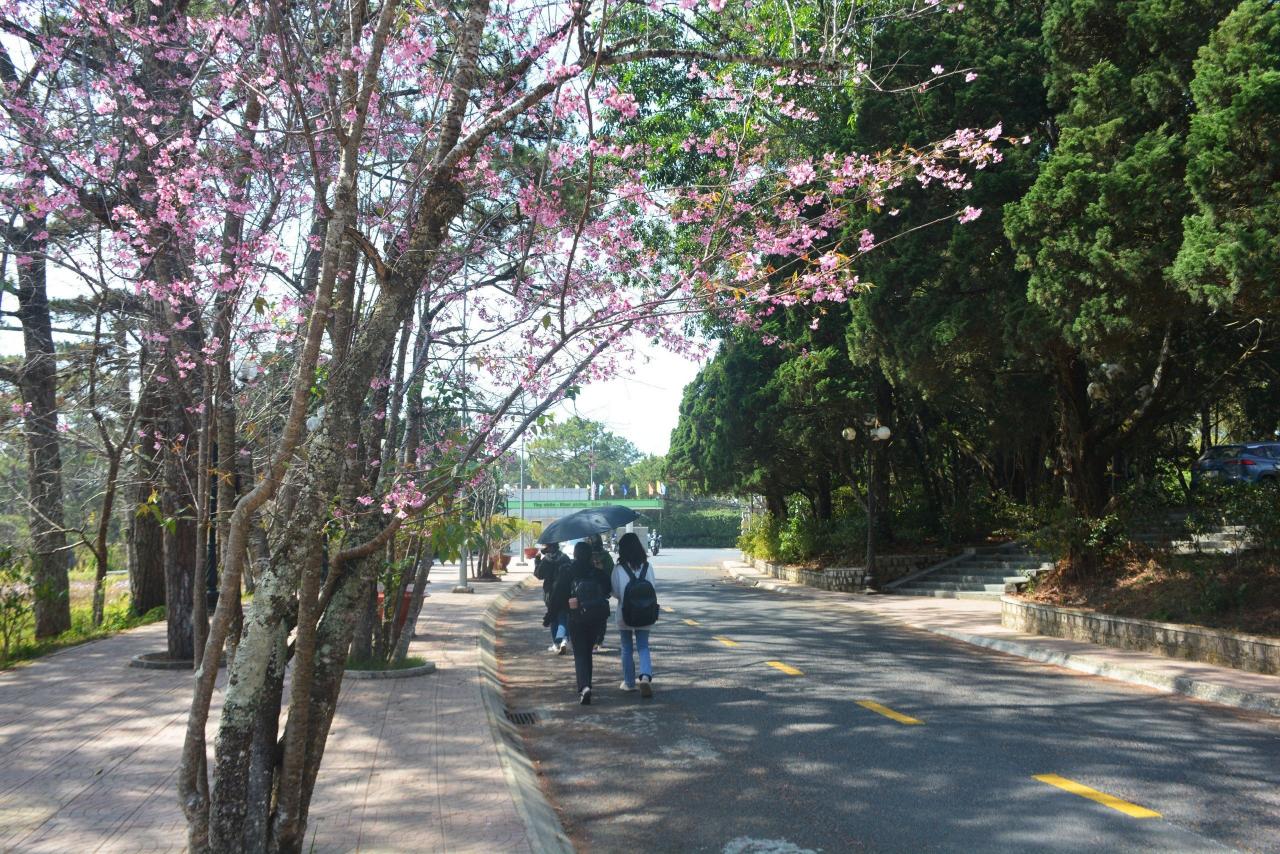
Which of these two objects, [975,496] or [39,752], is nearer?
[39,752]

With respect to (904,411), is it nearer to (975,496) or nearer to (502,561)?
(975,496)

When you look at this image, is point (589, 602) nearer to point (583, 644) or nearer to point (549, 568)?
point (583, 644)

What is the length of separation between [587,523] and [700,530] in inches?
2553

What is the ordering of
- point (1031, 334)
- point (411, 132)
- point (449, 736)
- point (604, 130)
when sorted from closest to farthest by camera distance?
point (449, 736) → point (411, 132) → point (604, 130) → point (1031, 334)

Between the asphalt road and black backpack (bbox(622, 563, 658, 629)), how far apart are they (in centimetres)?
87

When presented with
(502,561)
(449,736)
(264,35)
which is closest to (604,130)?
(264,35)

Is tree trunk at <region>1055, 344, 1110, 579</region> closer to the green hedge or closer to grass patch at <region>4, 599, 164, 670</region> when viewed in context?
grass patch at <region>4, 599, 164, 670</region>

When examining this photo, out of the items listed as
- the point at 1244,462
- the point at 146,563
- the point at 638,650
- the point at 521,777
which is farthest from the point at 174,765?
the point at 1244,462

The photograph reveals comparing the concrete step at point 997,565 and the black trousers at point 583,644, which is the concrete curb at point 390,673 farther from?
the concrete step at point 997,565

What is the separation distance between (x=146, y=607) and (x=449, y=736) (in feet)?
38.9

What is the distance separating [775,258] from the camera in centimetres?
1295

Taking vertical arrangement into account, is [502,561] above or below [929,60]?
below

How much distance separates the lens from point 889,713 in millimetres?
9008

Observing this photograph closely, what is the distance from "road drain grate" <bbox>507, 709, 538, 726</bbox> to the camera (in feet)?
30.5
